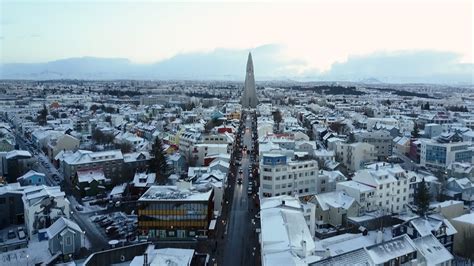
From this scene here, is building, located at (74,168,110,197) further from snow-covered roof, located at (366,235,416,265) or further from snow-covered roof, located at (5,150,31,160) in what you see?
snow-covered roof, located at (366,235,416,265)

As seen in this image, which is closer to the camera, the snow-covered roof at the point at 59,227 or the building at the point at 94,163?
the snow-covered roof at the point at 59,227

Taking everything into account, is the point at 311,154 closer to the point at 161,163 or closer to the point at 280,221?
the point at 161,163

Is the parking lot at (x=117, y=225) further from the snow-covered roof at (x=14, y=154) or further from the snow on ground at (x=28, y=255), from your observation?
the snow-covered roof at (x=14, y=154)

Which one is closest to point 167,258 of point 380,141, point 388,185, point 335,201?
point 335,201

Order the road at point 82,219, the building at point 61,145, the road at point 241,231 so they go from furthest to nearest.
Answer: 1. the building at point 61,145
2. the road at point 82,219
3. the road at point 241,231

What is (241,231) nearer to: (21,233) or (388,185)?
(388,185)

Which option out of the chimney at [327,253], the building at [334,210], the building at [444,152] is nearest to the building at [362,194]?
the building at [334,210]
